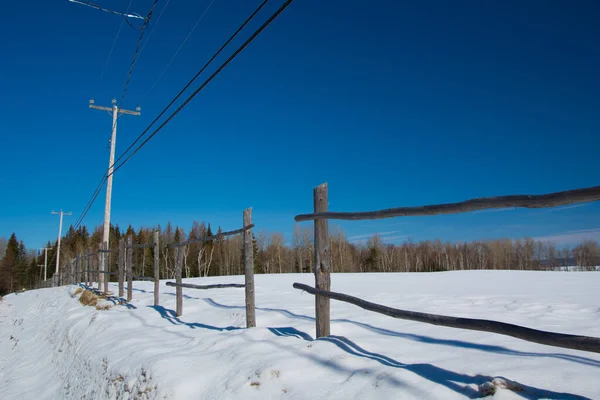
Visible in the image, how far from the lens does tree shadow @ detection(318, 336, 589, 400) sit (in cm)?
203

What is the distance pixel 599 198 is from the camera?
5.76 ft

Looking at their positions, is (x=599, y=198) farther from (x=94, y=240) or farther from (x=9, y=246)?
(x=9, y=246)

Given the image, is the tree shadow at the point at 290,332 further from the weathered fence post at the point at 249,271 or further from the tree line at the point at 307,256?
the tree line at the point at 307,256

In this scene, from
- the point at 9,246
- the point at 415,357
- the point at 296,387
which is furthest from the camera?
the point at 9,246

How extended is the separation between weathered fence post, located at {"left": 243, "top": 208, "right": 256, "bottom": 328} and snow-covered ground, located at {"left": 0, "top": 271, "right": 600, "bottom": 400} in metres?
0.38

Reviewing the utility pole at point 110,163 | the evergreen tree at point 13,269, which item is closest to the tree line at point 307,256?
the evergreen tree at point 13,269

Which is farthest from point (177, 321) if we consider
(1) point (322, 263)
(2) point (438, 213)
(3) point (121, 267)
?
(3) point (121, 267)

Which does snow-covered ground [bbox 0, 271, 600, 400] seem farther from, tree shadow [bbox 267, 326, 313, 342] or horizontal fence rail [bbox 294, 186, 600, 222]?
horizontal fence rail [bbox 294, 186, 600, 222]

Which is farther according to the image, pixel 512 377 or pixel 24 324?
pixel 24 324

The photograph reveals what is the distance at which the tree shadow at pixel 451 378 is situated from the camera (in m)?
2.03

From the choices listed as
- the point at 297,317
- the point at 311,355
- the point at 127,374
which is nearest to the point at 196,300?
the point at 297,317

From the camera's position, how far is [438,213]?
8.85 ft

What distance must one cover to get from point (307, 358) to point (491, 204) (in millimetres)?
1941

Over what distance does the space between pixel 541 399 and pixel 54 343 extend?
8.53 metres
